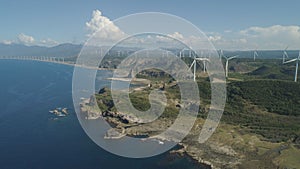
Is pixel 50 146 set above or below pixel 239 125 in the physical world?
below

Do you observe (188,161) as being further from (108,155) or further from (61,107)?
(61,107)

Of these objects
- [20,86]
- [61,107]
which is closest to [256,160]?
[61,107]

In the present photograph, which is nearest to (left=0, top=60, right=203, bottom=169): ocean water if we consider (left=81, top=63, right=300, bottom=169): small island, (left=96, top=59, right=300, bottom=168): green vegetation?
(left=81, top=63, right=300, bottom=169): small island

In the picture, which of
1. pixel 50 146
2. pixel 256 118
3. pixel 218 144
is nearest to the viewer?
pixel 218 144

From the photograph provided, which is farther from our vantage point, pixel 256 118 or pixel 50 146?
pixel 256 118

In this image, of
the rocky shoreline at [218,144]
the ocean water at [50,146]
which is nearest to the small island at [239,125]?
the rocky shoreline at [218,144]

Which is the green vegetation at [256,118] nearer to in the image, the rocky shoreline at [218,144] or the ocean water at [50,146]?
the rocky shoreline at [218,144]

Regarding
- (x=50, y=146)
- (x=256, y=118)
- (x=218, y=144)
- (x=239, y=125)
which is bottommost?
(x=50, y=146)

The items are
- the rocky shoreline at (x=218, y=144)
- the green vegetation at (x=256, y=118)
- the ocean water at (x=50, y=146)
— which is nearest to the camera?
the ocean water at (x=50, y=146)

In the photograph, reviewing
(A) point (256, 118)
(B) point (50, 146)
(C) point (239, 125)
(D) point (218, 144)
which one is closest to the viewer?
(D) point (218, 144)

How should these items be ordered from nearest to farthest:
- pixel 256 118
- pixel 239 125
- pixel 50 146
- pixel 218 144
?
pixel 218 144, pixel 50 146, pixel 239 125, pixel 256 118

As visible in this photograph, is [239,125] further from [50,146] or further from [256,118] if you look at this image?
[50,146]

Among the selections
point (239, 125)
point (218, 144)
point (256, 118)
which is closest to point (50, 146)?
point (218, 144)
